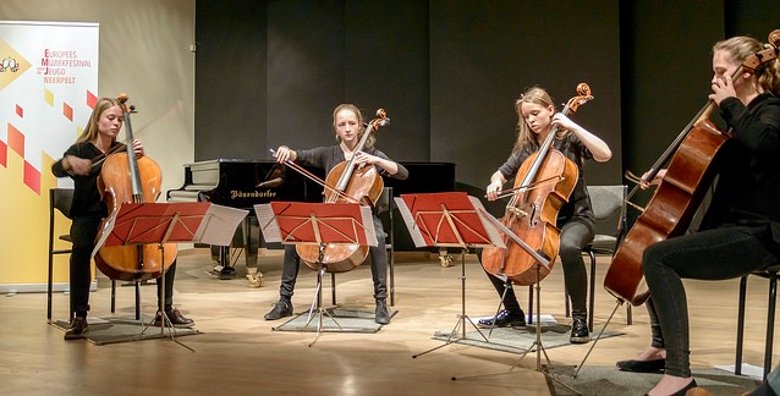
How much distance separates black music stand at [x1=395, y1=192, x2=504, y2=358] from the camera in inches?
104

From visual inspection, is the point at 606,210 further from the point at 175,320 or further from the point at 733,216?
the point at 175,320

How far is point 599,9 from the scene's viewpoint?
684 cm

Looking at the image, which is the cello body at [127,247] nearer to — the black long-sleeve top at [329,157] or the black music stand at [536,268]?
the black long-sleeve top at [329,157]

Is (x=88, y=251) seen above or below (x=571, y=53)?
below

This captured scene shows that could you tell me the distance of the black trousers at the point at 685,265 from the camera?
2.10 meters

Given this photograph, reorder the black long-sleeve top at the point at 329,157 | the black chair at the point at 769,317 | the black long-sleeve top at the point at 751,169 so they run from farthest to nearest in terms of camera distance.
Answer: the black long-sleeve top at the point at 329,157, the black chair at the point at 769,317, the black long-sleeve top at the point at 751,169

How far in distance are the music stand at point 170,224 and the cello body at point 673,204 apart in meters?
1.55

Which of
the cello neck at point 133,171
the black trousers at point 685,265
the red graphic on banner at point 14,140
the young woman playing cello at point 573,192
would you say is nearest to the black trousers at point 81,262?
the cello neck at point 133,171

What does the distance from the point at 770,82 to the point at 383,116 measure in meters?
1.94

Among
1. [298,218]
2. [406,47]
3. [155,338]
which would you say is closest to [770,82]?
[298,218]

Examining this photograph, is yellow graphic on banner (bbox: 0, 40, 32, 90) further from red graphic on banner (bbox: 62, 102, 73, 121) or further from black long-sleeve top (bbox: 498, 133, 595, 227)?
black long-sleeve top (bbox: 498, 133, 595, 227)

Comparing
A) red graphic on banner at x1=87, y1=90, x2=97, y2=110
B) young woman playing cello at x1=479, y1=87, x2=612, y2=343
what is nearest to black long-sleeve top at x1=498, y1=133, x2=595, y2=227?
young woman playing cello at x1=479, y1=87, x2=612, y2=343

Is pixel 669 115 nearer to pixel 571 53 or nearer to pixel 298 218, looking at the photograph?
A: pixel 571 53

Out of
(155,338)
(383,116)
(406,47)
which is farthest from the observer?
(406,47)
